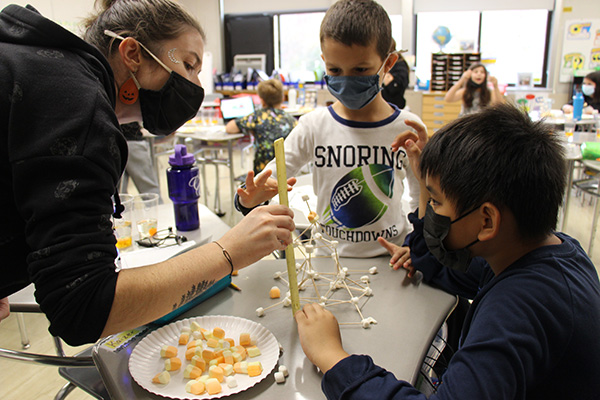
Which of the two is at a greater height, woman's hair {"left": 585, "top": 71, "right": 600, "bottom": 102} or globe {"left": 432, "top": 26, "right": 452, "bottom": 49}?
globe {"left": 432, "top": 26, "right": 452, "bottom": 49}

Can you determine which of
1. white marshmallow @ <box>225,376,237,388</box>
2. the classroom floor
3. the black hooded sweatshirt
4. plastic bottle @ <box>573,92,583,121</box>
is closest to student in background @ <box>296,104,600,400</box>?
white marshmallow @ <box>225,376,237,388</box>

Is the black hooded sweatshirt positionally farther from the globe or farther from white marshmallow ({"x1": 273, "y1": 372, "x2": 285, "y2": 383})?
the globe

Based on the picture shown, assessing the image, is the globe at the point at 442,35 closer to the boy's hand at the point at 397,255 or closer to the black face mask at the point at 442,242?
the boy's hand at the point at 397,255

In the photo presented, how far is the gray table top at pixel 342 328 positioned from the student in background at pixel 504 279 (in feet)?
0.19

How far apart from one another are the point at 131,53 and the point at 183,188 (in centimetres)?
78

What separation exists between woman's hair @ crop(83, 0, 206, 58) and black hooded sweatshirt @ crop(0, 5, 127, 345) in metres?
0.24

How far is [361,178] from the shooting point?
1613mm

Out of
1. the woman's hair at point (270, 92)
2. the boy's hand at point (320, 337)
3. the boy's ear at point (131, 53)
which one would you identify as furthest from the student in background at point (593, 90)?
the boy's ear at point (131, 53)

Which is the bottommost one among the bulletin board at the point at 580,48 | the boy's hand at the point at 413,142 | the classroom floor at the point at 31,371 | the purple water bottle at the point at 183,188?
the classroom floor at the point at 31,371

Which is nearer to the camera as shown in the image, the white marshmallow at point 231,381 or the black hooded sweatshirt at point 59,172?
the black hooded sweatshirt at point 59,172

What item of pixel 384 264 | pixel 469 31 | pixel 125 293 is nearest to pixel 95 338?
pixel 125 293

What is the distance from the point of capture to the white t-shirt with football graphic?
5.26 feet

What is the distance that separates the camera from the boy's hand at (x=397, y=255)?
1.37 m

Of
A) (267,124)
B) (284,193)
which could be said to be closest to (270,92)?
(267,124)
